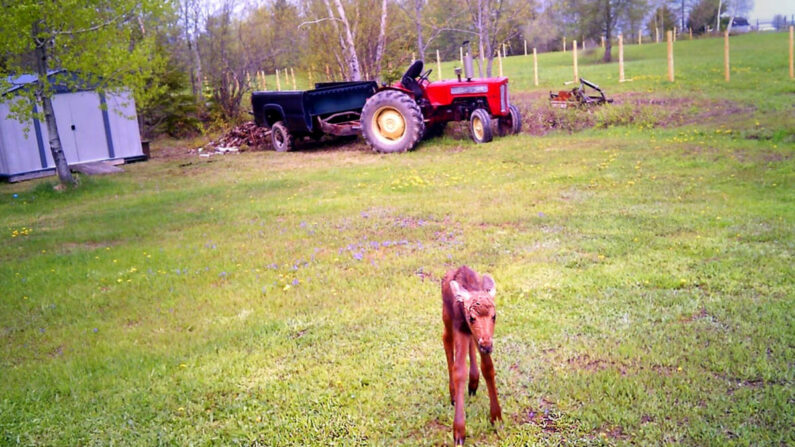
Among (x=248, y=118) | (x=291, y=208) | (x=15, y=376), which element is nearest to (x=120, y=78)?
(x=291, y=208)

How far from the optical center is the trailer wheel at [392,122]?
14.8 meters

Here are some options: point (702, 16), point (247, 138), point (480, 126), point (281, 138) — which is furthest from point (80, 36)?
point (702, 16)

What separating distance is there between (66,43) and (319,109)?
578 cm

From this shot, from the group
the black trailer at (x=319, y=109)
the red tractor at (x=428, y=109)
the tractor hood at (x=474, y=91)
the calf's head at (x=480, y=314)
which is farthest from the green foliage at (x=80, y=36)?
the calf's head at (x=480, y=314)

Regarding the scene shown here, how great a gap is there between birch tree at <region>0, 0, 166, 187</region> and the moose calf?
35.1 ft

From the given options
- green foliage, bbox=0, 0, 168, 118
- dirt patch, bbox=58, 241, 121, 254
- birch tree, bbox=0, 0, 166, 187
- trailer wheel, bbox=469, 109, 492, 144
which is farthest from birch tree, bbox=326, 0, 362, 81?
dirt patch, bbox=58, 241, 121, 254

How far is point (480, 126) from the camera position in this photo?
14.9 meters

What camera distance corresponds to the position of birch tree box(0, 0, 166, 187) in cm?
1141

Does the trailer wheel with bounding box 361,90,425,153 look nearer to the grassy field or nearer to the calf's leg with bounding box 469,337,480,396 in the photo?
the grassy field

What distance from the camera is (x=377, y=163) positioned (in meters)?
13.8

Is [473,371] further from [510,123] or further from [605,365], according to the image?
[510,123]

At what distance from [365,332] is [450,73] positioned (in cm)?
2555

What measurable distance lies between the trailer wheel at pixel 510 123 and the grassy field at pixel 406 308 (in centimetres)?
429

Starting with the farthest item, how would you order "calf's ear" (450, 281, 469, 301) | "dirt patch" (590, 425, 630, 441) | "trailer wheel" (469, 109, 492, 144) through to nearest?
"trailer wheel" (469, 109, 492, 144)
"dirt patch" (590, 425, 630, 441)
"calf's ear" (450, 281, 469, 301)
